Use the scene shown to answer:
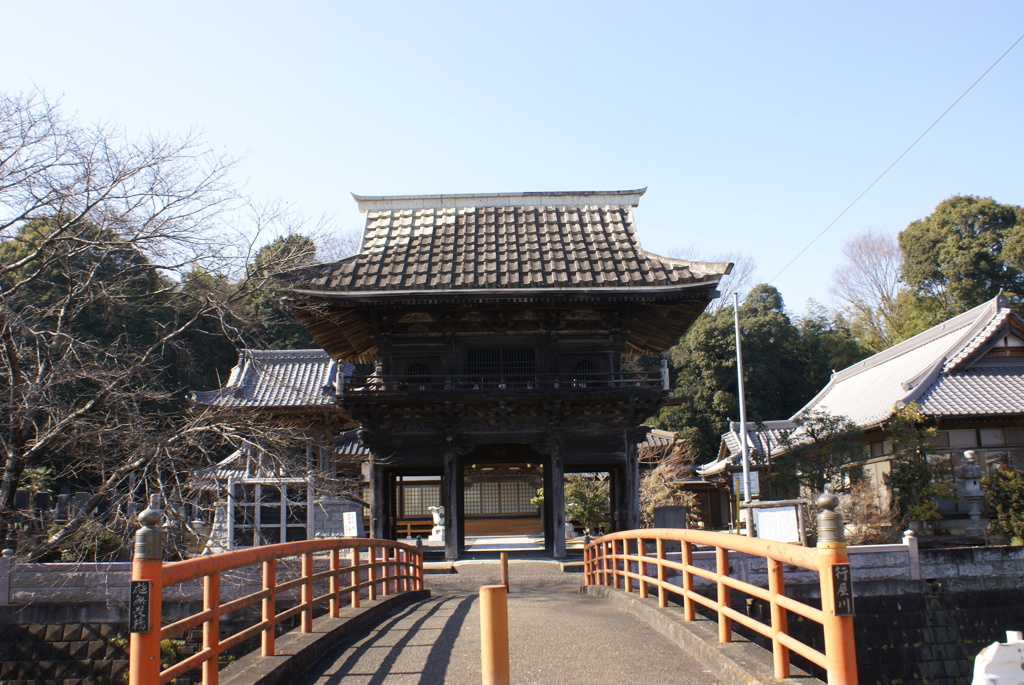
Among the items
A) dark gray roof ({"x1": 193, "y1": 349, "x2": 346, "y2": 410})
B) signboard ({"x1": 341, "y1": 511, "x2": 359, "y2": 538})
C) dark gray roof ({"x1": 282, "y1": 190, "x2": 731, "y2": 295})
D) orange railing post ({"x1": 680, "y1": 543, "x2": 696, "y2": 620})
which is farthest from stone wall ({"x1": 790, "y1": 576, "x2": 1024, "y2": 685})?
dark gray roof ({"x1": 193, "y1": 349, "x2": 346, "y2": 410})

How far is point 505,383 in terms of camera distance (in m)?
17.1

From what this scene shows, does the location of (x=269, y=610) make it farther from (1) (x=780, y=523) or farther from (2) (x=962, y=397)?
(2) (x=962, y=397)

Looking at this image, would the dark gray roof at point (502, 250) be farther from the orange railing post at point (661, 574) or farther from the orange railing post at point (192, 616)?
the orange railing post at point (192, 616)

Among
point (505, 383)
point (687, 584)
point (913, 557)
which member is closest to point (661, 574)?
point (687, 584)

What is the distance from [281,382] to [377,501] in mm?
6205

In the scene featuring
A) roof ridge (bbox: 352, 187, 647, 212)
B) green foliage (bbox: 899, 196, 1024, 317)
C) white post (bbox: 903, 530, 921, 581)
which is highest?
green foliage (bbox: 899, 196, 1024, 317)

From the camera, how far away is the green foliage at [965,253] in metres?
37.8

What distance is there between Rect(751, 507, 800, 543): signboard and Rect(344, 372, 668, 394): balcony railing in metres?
3.99

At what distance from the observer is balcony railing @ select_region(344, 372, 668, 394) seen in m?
16.8

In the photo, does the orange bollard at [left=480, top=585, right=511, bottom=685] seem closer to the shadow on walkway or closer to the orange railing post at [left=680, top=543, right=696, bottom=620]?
the shadow on walkway

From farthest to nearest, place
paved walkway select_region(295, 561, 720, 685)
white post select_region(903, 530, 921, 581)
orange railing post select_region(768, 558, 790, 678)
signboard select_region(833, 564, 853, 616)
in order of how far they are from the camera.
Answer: white post select_region(903, 530, 921, 581) < paved walkway select_region(295, 561, 720, 685) < orange railing post select_region(768, 558, 790, 678) < signboard select_region(833, 564, 853, 616)

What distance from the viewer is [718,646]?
627 cm

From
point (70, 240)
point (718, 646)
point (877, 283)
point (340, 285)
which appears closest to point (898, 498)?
point (340, 285)

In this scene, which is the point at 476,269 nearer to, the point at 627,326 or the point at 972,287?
the point at 627,326
